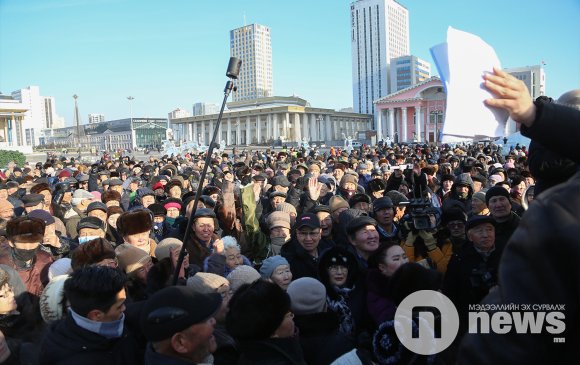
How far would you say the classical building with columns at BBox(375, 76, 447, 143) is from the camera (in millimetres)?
69375

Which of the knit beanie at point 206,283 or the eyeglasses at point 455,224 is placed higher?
the eyeglasses at point 455,224

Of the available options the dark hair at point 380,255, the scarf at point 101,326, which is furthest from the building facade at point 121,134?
the scarf at point 101,326

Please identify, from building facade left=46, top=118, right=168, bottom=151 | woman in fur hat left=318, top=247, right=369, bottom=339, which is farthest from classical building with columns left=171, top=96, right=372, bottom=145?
woman in fur hat left=318, top=247, right=369, bottom=339

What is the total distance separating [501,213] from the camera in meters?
4.61

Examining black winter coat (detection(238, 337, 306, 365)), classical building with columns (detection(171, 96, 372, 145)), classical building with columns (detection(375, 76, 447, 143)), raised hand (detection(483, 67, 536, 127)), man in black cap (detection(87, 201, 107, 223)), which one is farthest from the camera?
classical building with columns (detection(171, 96, 372, 145))

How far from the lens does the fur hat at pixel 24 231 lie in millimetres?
4141

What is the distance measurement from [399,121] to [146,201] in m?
73.0

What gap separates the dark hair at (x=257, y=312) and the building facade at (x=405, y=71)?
126624 millimetres

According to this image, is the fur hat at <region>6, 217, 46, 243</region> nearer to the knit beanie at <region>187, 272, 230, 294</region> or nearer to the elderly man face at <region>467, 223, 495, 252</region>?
the knit beanie at <region>187, 272, 230, 294</region>

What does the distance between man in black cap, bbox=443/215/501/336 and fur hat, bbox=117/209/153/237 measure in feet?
9.46

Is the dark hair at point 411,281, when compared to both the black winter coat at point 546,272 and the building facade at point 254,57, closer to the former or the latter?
the black winter coat at point 546,272

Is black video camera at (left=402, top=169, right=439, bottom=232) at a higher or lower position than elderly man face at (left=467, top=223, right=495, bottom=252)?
higher

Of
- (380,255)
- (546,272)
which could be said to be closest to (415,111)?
(380,255)

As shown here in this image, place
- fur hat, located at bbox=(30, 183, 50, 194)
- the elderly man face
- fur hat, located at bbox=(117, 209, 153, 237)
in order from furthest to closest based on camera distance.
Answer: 1. fur hat, located at bbox=(30, 183, 50, 194)
2. fur hat, located at bbox=(117, 209, 153, 237)
3. the elderly man face
